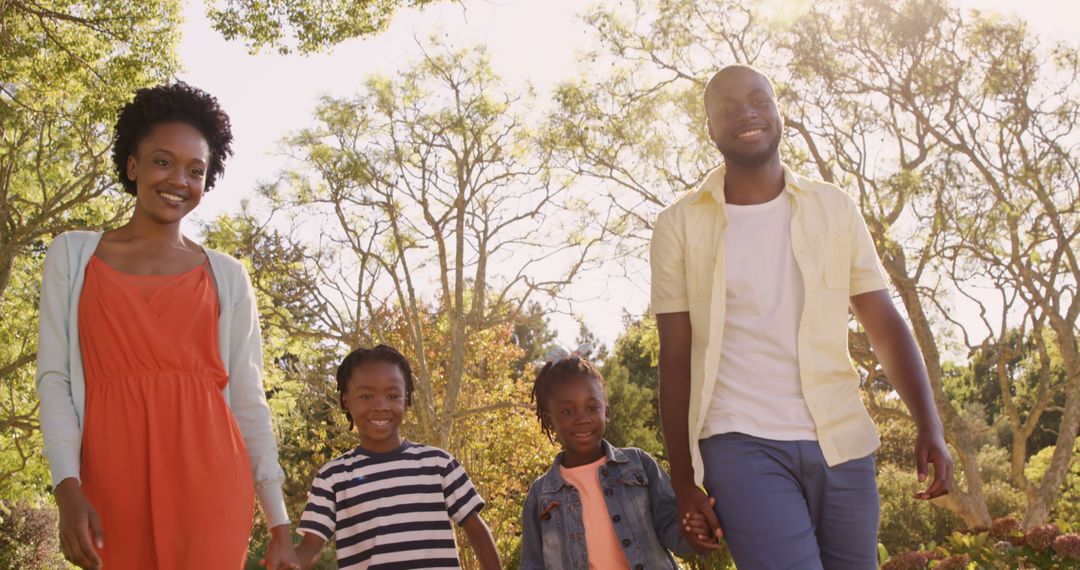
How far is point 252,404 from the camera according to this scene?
287 cm

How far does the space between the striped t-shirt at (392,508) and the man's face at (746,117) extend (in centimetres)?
144

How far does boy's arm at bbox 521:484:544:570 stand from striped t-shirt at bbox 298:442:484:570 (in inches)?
6.8

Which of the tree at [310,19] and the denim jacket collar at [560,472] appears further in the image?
the tree at [310,19]

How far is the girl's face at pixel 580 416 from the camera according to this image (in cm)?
366

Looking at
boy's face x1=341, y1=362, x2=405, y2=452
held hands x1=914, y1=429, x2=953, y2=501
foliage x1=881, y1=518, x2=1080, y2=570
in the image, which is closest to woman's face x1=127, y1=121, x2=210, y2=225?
boy's face x1=341, y1=362, x2=405, y2=452

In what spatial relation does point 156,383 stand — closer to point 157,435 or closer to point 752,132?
point 157,435

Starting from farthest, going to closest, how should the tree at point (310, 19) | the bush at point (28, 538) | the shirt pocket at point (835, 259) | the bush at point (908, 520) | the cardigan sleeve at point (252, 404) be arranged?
the bush at point (908, 520)
the bush at point (28, 538)
the tree at point (310, 19)
the shirt pocket at point (835, 259)
the cardigan sleeve at point (252, 404)

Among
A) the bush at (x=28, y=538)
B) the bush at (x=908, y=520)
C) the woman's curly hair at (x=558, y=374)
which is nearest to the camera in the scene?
the woman's curly hair at (x=558, y=374)

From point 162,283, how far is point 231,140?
0.56 metres

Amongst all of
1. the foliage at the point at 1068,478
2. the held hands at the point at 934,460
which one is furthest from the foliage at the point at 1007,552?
the foliage at the point at 1068,478

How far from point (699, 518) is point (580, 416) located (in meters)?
0.88

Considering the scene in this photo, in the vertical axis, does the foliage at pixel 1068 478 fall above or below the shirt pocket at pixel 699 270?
below

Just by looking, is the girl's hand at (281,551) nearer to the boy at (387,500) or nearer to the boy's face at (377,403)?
the boy at (387,500)

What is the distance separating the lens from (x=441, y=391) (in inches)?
870
